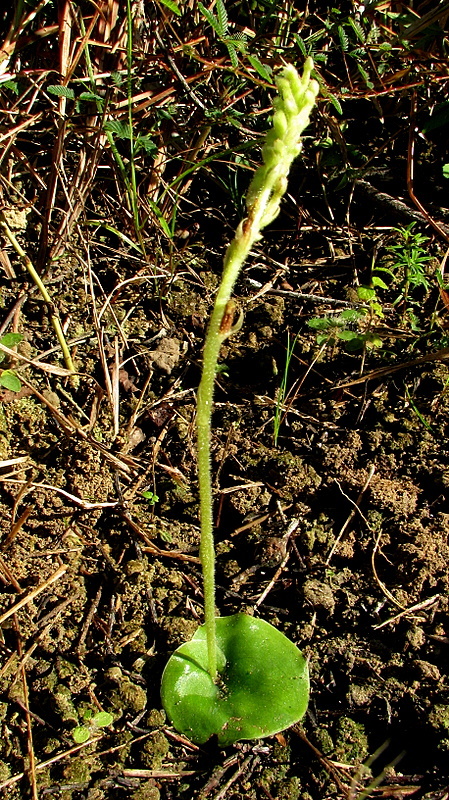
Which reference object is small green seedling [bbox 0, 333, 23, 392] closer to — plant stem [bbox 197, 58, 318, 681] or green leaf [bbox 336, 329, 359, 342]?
plant stem [bbox 197, 58, 318, 681]

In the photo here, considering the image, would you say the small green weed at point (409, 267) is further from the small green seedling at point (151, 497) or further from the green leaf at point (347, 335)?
the small green seedling at point (151, 497)

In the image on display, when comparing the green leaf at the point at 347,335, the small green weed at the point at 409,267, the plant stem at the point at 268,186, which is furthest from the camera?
the small green weed at the point at 409,267

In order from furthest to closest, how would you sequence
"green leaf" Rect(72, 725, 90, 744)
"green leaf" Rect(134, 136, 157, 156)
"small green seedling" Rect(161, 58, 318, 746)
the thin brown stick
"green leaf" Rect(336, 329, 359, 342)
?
"green leaf" Rect(336, 329, 359, 342)
"green leaf" Rect(134, 136, 157, 156)
the thin brown stick
"green leaf" Rect(72, 725, 90, 744)
"small green seedling" Rect(161, 58, 318, 746)

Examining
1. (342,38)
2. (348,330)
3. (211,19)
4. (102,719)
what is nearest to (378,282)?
(348,330)

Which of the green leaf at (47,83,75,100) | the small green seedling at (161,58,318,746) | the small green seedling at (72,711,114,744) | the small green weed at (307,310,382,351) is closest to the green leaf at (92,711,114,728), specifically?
the small green seedling at (72,711,114,744)

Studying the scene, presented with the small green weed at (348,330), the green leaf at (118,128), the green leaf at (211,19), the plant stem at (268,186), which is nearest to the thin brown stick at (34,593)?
the plant stem at (268,186)

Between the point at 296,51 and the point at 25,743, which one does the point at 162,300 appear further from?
the point at 25,743

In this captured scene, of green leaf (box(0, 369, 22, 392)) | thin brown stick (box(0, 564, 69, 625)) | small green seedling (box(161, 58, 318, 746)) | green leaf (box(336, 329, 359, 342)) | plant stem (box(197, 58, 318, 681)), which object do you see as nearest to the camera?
plant stem (box(197, 58, 318, 681))

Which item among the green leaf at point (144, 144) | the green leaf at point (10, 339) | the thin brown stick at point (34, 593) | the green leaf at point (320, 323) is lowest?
the thin brown stick at point (34, 593)
